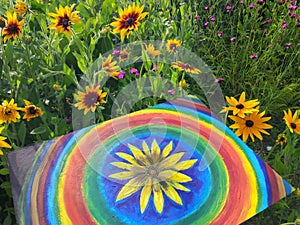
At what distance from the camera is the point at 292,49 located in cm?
173

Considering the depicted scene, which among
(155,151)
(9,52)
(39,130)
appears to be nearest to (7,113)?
(39,130)

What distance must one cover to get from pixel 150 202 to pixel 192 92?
2.28 feet

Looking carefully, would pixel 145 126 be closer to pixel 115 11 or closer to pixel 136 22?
pixel 136 22

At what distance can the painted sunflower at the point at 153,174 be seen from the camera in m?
1.00

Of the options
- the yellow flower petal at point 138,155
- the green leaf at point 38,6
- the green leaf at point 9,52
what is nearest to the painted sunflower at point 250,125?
the yellow flower petal at point 138,155

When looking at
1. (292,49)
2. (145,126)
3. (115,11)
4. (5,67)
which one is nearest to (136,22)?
(145,126)

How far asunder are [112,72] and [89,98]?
13cm

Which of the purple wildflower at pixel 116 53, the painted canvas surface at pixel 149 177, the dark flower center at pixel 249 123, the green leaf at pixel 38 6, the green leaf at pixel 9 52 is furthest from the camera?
the green leaf at pixel 38 6

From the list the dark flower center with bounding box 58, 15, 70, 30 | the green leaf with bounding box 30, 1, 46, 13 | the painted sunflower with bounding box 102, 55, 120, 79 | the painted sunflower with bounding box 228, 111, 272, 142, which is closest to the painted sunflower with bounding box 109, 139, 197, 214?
the painted sunflower with bounding box 228, 111, 272, 142

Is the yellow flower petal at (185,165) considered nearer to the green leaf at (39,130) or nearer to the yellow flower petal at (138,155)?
the yellow flower petal at (138,155)

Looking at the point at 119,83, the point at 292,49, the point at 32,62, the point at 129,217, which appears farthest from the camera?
the point at 292,49

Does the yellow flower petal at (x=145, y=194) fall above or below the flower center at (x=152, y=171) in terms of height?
below

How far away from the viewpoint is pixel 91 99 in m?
1.23

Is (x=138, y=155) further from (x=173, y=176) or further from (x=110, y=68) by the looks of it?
(x=110, y=68)
